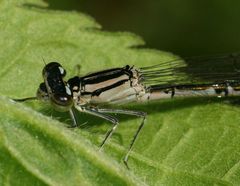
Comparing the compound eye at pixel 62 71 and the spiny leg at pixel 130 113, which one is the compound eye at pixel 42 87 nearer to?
the compound eye at pixel 62 71

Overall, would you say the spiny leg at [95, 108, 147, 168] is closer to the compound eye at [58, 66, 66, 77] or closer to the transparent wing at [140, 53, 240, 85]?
the compound eye at [58, 66, 66, 77]

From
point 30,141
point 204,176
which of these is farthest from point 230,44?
point 30,141

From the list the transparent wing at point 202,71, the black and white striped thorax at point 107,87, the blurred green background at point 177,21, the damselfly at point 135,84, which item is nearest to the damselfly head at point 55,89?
the damselfly at point 135,84

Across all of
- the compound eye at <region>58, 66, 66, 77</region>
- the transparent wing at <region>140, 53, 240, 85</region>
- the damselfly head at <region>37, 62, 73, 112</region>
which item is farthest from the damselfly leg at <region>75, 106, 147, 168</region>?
the transparent wing at <region>140, 53, 240, 85</region>

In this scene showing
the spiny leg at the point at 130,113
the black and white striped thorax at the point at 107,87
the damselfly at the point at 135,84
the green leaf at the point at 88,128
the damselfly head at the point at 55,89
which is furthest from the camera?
the black and white striped thorax at the point at 107,87

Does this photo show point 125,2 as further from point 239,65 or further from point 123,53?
point 123,53

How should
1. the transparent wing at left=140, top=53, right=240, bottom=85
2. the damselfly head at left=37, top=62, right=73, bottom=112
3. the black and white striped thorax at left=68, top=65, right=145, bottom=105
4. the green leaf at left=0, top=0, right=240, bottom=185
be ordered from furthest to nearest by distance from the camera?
the transparent wing at left=140, top=53, right=240, bottom=85
the black and white striped thorax at left=68, top=65, right=145, bottom=105
the damselfly head at left=37, top=62, right=73, bottom=112
the green leaf at left=0, top=0, right=240, bottom=185
